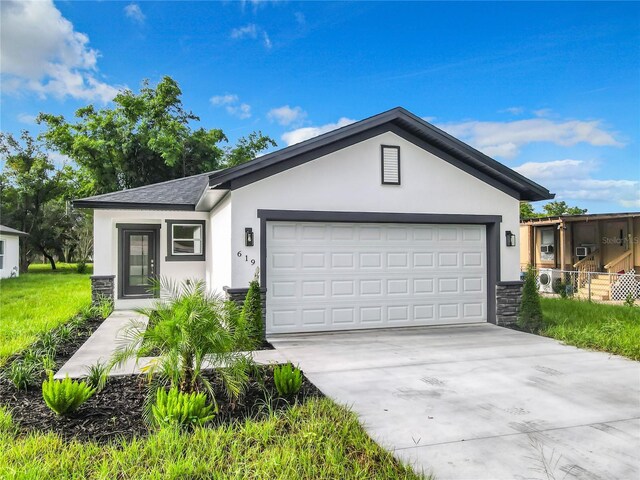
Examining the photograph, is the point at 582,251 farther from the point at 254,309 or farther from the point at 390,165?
the point at 254,309

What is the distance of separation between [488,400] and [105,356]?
5340 millimetres

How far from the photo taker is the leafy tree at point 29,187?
28.5m

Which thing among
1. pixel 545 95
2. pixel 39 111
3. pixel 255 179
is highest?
pixel 39 111

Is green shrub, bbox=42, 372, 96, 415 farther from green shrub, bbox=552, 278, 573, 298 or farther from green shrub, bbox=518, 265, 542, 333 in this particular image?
green shrub, bbox=552, 278, 573, 298

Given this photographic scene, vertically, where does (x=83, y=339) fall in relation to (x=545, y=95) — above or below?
below

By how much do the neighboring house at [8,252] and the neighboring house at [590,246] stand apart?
83.6 feet

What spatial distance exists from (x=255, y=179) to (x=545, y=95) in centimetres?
1200

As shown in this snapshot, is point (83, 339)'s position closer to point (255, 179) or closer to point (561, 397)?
point (255, 179)

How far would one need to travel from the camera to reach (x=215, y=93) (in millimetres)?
19266

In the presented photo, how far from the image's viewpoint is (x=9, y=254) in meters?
22.7

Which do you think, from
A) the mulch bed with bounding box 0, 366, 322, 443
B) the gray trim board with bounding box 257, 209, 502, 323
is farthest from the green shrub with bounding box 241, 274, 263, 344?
the mulch bed with bounding box 0, 366, 322, 443

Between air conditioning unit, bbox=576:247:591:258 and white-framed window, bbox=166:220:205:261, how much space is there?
52.2ft

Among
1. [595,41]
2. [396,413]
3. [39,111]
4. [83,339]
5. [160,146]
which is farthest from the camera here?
[39,111]

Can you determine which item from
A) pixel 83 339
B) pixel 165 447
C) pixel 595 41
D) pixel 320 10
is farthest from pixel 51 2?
pixel 595 41
